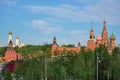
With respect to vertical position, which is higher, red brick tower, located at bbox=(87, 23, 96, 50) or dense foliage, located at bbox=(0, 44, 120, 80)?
red brick tower, located at bbox=(87, 23, 96, 50)

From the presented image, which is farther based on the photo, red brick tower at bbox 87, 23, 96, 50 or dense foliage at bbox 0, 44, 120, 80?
red brick tower at bbox 87, 23, 96, 50

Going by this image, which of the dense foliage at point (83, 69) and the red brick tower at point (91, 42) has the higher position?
the red brick tower at point (91, 42)

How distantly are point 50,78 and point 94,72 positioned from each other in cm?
766

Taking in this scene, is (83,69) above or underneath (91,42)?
underneath

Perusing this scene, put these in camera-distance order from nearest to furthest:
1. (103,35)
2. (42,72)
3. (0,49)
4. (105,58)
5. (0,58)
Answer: (105,58) < (42,72) < (103,35) < (0,58) < (0,49)

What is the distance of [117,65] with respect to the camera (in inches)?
2270

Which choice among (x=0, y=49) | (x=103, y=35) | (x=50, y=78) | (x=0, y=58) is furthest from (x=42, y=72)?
(x=0, y=49)

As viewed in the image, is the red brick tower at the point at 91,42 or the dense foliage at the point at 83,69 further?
the red brick tower at the point at 91,42

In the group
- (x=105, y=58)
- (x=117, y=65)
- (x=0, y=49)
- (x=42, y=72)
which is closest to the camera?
(x=117, y=65)

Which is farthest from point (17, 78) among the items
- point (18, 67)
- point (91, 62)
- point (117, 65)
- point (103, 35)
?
point (103, 35)

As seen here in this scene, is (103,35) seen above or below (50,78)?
above

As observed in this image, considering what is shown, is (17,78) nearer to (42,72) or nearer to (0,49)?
(42,72)

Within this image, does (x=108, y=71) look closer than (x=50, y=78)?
Yes

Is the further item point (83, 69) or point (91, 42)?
point (91, 42)
